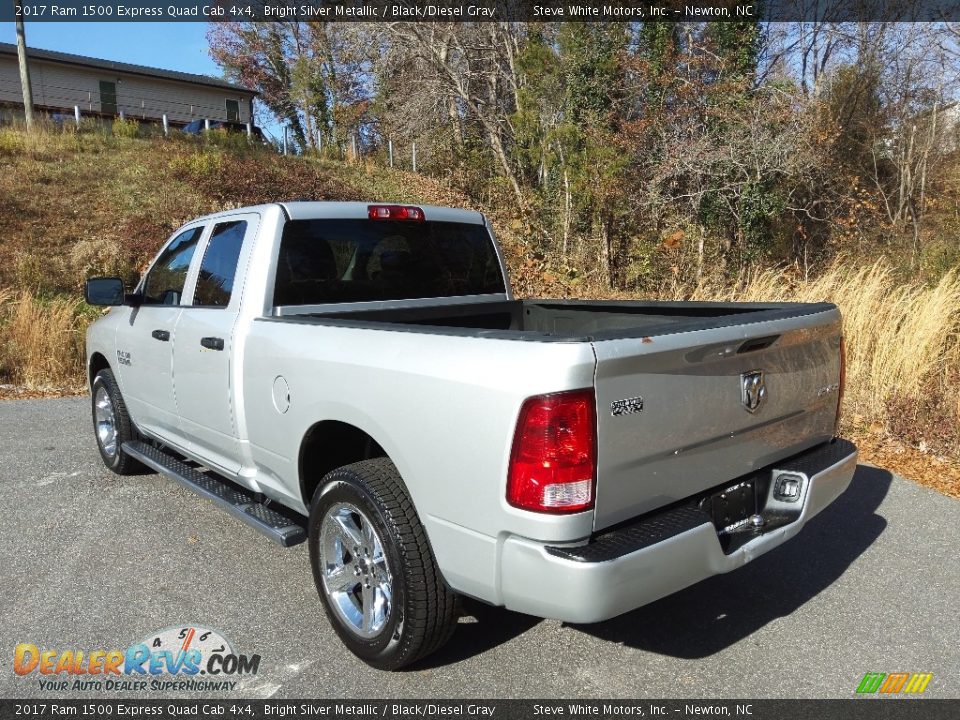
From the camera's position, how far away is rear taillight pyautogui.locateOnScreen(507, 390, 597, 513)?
2.23m

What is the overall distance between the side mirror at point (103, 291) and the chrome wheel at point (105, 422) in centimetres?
102

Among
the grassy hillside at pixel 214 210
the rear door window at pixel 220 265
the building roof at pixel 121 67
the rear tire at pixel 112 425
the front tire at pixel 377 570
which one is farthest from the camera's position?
the building roof at pixel 121 67

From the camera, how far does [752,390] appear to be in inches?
109

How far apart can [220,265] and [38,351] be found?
23.1 ft

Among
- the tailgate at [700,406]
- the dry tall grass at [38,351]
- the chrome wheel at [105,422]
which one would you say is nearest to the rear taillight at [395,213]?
the tailgate at [700,406]

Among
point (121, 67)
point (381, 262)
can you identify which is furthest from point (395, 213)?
point (121, 67)

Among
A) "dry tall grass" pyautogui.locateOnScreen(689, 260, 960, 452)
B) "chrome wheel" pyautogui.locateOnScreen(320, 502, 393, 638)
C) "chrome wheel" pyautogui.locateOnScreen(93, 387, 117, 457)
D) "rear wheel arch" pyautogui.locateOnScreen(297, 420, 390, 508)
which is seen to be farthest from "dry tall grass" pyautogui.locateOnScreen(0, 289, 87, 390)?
"dry tall grass" pyautogui.locateOnScreen(689, 260, 960, 452)

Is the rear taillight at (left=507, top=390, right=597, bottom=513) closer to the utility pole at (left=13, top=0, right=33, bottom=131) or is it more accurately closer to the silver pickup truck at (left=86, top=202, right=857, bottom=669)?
the silver pickup truck at (left=86, top=202, right=857, bottom=669)

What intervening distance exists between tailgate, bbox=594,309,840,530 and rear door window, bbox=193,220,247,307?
2386 mm

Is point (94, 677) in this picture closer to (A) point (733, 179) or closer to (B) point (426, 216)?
(B) point (426, 216)

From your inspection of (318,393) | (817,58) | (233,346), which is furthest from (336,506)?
(817,58)

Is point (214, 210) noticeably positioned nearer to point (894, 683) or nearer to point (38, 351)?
point (38, 351)

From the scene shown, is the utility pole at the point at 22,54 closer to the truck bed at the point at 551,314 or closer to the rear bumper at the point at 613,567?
the truck bed at the point at 551,314

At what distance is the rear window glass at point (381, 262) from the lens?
376 centimetres
